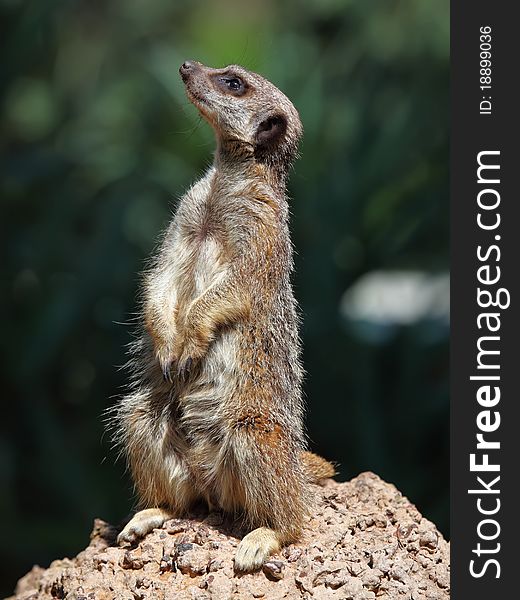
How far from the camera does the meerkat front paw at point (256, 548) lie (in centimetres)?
376

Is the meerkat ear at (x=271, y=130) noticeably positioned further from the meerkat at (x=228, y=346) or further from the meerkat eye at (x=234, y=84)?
the meerkat eye at (x=234, y=84)

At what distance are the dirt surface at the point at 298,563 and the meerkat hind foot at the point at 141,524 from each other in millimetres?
29

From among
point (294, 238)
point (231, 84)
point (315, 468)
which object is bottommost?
point (315, 468)

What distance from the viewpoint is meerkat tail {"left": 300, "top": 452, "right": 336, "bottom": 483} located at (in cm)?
442

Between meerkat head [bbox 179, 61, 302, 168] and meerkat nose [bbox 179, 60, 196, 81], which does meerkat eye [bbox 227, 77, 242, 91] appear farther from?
meerkat nose [bbox 179, 60, 196, 81]

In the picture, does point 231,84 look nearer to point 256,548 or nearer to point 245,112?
point 245,112

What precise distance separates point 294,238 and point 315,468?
326cm

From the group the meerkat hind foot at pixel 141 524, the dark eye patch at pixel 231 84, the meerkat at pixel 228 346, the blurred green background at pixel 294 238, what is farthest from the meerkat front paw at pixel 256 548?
the blurred green background at pixel 294 238

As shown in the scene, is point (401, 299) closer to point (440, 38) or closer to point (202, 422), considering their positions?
point (440, 38)

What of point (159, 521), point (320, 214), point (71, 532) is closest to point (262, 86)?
point (159, 521)

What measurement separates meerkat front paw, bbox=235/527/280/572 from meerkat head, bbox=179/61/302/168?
1365 millimetres

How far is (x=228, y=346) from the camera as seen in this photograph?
4.02 m

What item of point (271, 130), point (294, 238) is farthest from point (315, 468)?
point (294, 238)

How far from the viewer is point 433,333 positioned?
24.7ft
